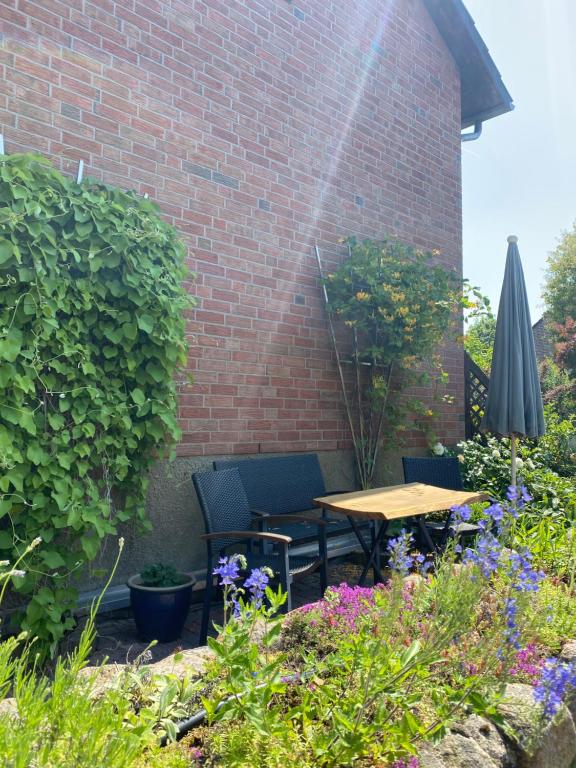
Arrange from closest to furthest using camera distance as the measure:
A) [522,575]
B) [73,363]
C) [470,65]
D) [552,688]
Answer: [552,688], [522,575], [73,363], [470,65]

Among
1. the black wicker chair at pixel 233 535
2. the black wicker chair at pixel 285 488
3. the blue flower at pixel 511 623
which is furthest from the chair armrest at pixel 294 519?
the blue flower at pixel 511 623

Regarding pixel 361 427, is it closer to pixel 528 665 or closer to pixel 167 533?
pixel 167 533

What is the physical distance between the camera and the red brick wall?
3533 millimetres

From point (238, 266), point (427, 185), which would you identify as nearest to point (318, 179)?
point (238, 266)

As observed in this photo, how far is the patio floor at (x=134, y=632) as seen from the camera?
3088 millimetres

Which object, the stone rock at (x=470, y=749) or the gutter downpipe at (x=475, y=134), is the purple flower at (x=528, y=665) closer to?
the stone rock at (x=470, y=749)

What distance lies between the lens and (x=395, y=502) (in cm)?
369

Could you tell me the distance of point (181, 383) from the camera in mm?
3795

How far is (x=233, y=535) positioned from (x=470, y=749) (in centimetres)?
183

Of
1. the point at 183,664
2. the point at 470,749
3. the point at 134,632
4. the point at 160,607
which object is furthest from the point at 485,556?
the point at 134,632

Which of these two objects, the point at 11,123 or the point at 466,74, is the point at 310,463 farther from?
the point at 466,74

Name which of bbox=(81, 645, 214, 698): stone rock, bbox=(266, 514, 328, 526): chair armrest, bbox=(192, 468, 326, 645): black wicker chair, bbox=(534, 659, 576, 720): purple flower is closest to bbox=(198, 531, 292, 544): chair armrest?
bbox=(192, 468, 326, 645): black wicker chair

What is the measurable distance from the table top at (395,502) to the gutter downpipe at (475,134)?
4.93 metres

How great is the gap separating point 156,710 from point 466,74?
7.47 metres
